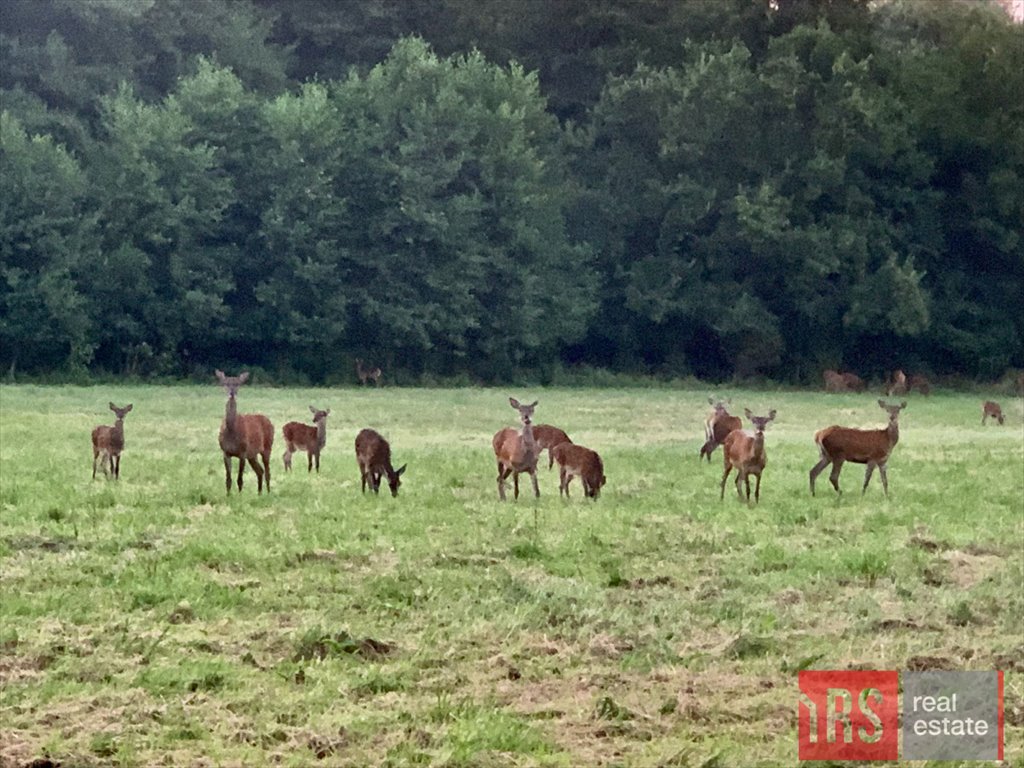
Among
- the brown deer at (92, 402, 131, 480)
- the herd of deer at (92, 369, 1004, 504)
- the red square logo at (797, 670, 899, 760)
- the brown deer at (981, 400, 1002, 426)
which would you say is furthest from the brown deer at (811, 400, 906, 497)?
the brown deer at (981, 400, 1002, 426)

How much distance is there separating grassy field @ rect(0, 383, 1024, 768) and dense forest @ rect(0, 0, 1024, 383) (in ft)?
75.6

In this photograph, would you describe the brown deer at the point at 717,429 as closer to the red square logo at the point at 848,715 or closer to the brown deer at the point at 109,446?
the brown deer at the point at 109,446

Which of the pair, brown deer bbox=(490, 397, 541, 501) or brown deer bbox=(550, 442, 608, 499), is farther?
brown deer bbox=(550, 442, 608, 499)

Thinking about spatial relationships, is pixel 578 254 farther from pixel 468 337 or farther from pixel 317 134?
pixel 317 134

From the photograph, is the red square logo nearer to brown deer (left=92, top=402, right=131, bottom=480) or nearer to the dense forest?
brown deer (left=92, top=402, right=131, bottom=480)

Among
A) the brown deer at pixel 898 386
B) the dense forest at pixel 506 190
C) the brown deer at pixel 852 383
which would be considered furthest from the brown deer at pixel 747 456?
the brown deer at pixel 852 383

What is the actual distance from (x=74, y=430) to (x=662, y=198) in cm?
2666

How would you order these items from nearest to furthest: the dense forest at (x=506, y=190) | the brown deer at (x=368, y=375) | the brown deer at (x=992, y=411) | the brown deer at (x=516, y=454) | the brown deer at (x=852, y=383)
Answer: the brown deer at (x=516, y=454)
the brown deer at (x=992, y=411)
the dense forest at (x=506, y=190)
the brown deer at (x=368, y=375)
the brown deer at (x=852, y=383)

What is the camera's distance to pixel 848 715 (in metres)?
6.86

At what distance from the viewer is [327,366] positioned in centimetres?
4141

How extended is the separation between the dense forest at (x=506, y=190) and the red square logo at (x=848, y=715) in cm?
3249

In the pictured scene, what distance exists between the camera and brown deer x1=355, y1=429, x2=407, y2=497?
46.9 feet

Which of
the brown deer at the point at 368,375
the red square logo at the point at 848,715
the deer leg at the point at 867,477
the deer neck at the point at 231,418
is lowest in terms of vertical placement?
the red square logo at the point at 848,715

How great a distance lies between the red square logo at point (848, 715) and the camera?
6430mm
